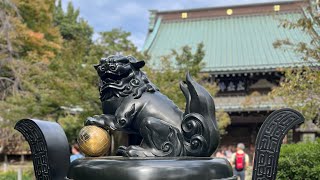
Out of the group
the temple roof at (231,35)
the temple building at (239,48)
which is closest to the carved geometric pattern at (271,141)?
the temple building at (239,48)

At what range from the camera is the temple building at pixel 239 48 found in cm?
1416

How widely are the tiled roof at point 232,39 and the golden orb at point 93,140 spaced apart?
11679mm

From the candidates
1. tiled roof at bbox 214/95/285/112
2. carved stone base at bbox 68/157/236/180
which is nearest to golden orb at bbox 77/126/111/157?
carved stone base at bbox 68/157/236/180

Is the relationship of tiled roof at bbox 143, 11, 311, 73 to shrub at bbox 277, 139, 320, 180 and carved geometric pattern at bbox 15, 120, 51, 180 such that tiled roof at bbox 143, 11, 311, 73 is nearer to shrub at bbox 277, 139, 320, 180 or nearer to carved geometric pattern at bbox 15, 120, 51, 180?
shrub at bbox 277, 139, 320, 180

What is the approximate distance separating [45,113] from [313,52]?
6.17 m

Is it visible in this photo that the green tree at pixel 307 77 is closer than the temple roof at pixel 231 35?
Yes

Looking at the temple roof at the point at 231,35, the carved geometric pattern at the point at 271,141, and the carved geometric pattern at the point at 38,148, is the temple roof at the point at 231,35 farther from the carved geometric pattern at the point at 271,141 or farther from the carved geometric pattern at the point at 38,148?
the carved geometric pattern at the point at 271,141

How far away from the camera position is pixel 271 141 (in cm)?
233

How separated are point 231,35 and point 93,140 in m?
16.0

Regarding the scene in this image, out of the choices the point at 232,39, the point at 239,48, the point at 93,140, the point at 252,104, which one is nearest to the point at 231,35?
the point at 232,39

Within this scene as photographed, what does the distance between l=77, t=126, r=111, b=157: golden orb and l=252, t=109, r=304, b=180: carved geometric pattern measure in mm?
897

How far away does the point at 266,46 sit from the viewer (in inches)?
635

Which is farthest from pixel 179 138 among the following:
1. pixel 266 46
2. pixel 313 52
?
pixel 266 46

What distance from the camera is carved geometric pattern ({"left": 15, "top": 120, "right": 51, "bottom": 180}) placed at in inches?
92.8
